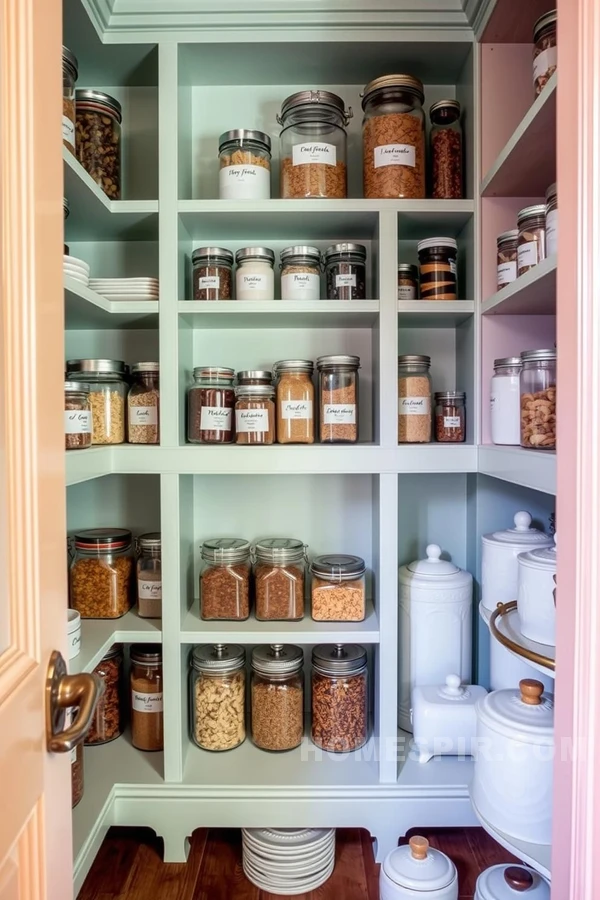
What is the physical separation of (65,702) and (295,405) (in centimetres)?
87

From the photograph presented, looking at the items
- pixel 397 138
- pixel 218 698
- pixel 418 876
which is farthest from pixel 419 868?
pixel 397 138

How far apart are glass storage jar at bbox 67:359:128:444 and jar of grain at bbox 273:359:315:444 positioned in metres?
0.37

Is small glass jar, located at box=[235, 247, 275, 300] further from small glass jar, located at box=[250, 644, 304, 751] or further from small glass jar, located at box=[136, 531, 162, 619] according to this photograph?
small glass jar, located at box=[250, 644, 304, 751]

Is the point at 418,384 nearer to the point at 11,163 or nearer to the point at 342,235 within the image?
the point at 342,235

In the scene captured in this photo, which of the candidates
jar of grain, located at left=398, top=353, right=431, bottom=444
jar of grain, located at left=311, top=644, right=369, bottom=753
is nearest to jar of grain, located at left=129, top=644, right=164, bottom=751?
jar of grain, located at left=311, top=644, right=369, bottom=753

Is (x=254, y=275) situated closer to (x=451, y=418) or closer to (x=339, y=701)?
(x=451, y=418)

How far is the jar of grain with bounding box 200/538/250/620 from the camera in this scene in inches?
54.5

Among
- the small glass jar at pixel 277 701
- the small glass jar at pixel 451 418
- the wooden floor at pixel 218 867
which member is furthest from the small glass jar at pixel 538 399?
the wooden floor at pixel 218 867

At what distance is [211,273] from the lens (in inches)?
53.7

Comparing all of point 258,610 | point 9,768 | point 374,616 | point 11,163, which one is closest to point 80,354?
point 258,610

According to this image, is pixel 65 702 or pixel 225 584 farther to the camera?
pixel 225 584

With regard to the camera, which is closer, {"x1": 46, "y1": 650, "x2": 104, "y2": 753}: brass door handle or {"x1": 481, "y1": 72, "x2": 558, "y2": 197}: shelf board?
{"x1": 46, "y1": 650, "x2": 104, "y2": 753}: brass door handle

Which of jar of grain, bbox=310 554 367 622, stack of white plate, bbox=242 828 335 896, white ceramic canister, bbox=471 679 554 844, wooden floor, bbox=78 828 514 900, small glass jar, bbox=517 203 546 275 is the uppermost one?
small glass jar, bbox=517 203 546 275

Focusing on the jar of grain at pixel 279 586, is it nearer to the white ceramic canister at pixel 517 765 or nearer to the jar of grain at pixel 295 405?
the jar of grain at pixel 295 405
